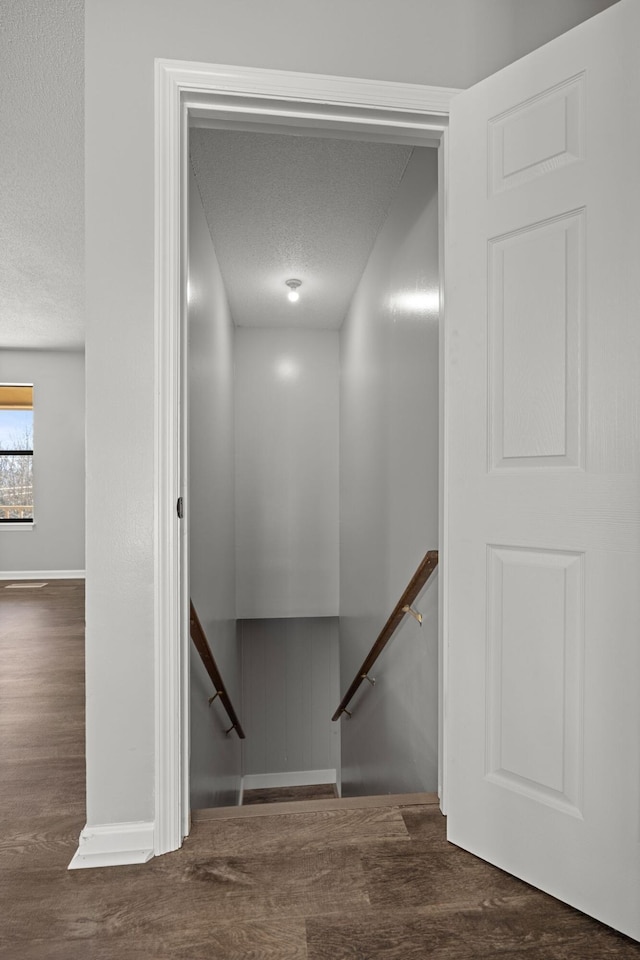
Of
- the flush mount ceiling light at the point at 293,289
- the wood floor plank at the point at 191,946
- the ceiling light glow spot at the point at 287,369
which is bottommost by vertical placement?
the wood floor plank at the point at 191,946

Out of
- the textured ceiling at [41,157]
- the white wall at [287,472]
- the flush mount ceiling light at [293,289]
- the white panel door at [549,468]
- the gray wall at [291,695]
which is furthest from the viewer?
the gray wall at [291,695]

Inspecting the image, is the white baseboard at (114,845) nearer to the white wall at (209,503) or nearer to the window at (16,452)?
the white wall at (209,503)

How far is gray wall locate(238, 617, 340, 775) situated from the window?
337cm

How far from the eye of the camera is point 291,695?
577 centimetres

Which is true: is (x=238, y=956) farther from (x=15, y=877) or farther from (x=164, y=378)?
(x=164, y=378)

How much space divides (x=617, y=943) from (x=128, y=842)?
120 cm

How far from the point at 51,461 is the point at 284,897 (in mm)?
6418

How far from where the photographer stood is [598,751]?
135cm

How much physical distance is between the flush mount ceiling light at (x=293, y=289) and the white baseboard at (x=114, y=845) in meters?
3.66

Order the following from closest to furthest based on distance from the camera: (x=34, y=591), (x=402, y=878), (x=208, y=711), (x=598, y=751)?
(x=598, y=751) → (x=402, y=878) → (x=208, y=711) → (x=34, y=591)

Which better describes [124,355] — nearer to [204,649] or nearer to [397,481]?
[204,649]

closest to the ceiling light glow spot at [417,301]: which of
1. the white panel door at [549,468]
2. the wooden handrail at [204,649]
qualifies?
the white panel door at [549,468]

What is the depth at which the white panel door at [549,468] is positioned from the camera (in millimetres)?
1318

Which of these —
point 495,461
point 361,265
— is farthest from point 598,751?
point 361,265
